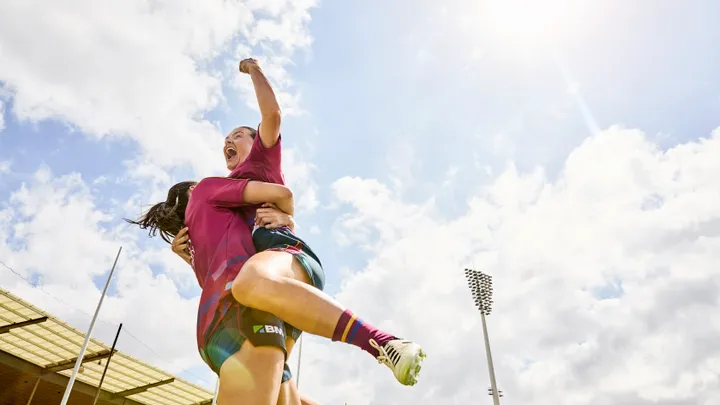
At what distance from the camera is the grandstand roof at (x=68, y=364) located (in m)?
17.6

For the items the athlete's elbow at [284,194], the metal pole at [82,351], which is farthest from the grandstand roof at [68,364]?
the athlete's elbow at [284,194]

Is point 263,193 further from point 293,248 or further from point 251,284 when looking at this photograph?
point 251,284

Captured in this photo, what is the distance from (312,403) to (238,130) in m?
1.69

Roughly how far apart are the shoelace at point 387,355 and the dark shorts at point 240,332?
1.40 ft

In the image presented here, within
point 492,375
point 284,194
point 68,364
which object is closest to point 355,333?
point 284,194

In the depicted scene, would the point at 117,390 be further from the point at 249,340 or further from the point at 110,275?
the point at 249,340

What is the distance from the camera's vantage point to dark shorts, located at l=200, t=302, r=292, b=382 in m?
1.96

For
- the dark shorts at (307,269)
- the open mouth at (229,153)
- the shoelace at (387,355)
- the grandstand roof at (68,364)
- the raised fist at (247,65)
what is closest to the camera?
the shoelace at (387,355)

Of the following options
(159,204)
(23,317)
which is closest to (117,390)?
(23,317)

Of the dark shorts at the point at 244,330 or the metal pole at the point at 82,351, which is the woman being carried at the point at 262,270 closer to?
the dark shorts at the point at 244,330

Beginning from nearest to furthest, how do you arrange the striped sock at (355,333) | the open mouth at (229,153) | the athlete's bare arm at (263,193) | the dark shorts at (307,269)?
the striped sock at (355,333), the dark shorts at (307,269), the athlete's bare arm at (263,193), the open mouth at (229,153)

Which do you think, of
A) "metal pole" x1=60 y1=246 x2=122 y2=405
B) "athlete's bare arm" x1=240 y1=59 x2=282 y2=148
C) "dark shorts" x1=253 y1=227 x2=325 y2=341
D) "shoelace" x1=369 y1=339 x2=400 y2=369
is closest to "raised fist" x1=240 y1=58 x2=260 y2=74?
"athlete's bare arm" x1=240 y1=59 x2=282 y2=148

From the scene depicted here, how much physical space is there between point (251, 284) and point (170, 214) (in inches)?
52.9

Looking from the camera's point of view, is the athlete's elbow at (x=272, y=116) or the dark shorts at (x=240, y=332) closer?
the dark shorts at (x=240, y=332)
